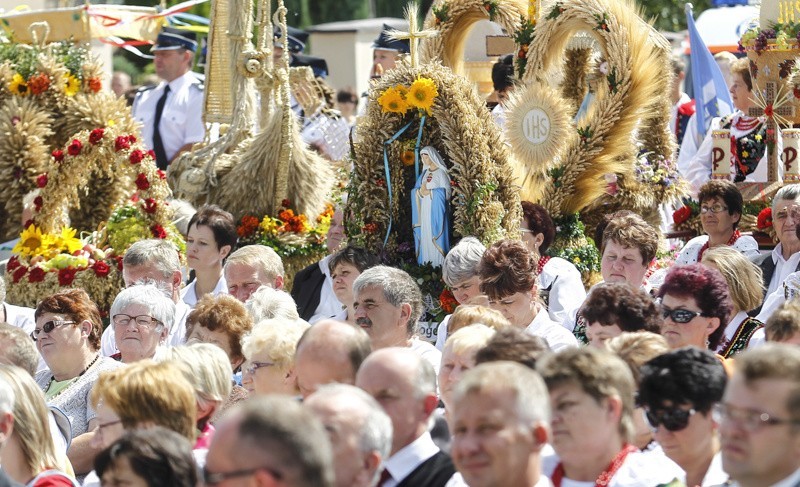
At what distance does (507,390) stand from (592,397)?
41 cm

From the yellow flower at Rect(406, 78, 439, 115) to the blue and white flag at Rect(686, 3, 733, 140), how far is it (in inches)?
170

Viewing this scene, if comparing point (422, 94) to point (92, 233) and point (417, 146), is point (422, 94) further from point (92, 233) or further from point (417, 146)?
point (92, 233)

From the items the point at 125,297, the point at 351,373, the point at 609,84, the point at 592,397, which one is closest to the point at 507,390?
the point at 592,397

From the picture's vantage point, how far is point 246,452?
3213mm

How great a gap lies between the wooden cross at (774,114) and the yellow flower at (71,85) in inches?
207

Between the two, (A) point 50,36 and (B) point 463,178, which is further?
(A) point 50,36

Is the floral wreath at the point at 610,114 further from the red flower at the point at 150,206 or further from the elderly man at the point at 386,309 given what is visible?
the elderly man at the point at 386,309

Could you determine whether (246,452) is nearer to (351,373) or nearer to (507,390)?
(507,390)

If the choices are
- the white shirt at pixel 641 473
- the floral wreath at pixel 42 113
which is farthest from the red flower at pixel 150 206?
the white shirt at pixel 641 473

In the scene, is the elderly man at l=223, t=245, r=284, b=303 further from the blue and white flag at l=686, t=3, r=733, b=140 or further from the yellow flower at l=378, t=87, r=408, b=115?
the blue and white flag at l=686, t=3, r=733, b=140

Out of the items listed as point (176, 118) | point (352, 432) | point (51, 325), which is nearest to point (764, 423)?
point (352, 432)

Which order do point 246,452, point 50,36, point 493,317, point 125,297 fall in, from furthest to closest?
point 50,36, point 125,297, point 493,317, point 246,452

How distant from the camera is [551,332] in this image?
6.63 meters

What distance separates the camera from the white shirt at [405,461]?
14.5 ft
